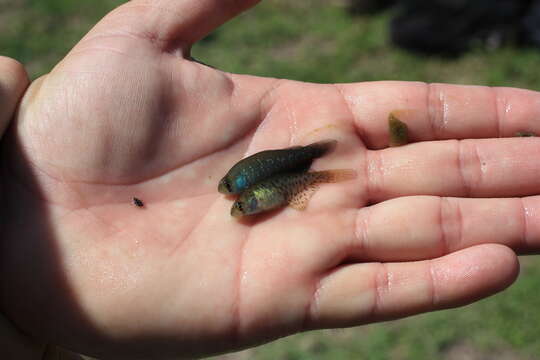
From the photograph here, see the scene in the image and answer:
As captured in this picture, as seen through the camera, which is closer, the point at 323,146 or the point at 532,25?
the point at 323,146

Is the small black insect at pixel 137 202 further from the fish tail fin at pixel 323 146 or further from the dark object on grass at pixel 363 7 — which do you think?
the dark object on grass at pixel 363 7

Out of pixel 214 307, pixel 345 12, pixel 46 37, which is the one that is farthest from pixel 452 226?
pixel 46 37

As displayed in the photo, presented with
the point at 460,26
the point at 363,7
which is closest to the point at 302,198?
A: the point at 460,26

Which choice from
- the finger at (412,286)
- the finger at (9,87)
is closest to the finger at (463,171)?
the finger at (412,286)

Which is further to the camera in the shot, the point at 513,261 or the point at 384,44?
the point at 384,44

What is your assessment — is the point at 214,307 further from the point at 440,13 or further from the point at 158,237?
the point at 440,13

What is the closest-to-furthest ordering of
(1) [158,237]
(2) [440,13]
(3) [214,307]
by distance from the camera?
(3) [214,307], (1) [158,237], (2) [440,13]

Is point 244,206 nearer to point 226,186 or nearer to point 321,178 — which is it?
point 226,186
